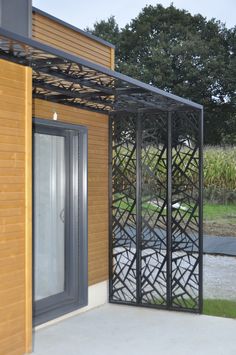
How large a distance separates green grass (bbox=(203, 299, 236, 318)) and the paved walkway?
385cm

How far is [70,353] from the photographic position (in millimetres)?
4238

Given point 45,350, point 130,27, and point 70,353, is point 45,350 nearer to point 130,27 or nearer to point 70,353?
point 70,353

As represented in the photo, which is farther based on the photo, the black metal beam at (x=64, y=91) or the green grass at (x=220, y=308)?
the green grass at (x=220, y=308)

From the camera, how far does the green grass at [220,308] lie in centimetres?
577

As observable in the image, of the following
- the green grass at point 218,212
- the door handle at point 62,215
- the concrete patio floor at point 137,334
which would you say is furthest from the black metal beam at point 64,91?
the green grass at point 218,212

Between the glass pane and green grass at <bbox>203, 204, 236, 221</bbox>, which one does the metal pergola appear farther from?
green grass at <bbox>203, 204, 236, 221</bbox>

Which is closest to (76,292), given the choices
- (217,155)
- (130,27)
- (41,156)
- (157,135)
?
(41,156)

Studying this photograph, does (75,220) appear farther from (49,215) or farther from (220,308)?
(220,308)

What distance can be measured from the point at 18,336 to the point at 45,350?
64 cm

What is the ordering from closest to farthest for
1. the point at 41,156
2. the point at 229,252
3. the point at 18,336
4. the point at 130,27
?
the point at 18,336 < the point at 41,156 < the point at 229,252 < the point at 130,27

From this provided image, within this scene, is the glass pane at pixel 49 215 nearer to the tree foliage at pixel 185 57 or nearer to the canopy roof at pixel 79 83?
the canopy roof at pixel 79 83

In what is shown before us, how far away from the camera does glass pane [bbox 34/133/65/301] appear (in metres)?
4.96

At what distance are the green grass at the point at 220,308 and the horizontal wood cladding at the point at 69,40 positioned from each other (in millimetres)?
3185

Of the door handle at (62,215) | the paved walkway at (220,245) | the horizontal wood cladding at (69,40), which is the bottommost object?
the paved walkway at (220,245)
